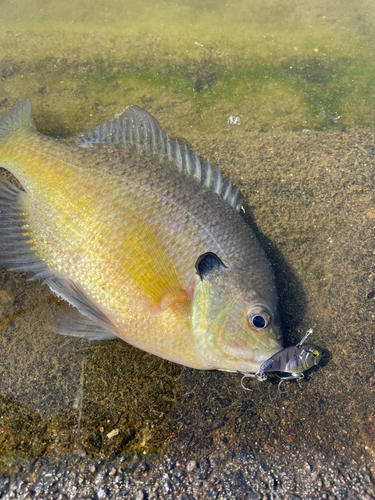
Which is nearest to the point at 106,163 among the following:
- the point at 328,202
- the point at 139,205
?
the point at 139,205

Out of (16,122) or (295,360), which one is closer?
(295,360)

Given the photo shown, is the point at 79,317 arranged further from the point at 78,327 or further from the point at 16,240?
the point at 16,240

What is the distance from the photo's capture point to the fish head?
1994mm

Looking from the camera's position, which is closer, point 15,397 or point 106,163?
point 15,397

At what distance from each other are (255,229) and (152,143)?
3.83 feet

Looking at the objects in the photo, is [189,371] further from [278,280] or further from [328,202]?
[328,202]

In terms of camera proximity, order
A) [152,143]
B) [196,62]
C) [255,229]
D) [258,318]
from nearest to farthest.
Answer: [258,318] < [152,143] < [255,229] < [196,62]

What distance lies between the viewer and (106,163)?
8.14 feet

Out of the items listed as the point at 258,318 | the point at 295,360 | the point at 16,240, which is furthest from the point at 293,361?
the point at 16,240

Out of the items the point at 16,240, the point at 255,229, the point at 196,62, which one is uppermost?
the point at 196,62

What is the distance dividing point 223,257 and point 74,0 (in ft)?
18.1

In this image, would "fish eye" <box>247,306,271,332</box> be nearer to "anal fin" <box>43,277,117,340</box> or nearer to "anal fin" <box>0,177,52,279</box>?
"anal fin" <box>43,277,117,340</box>

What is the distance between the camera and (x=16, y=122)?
116 inches

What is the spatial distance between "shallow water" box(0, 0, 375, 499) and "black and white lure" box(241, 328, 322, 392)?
0.42 feet
